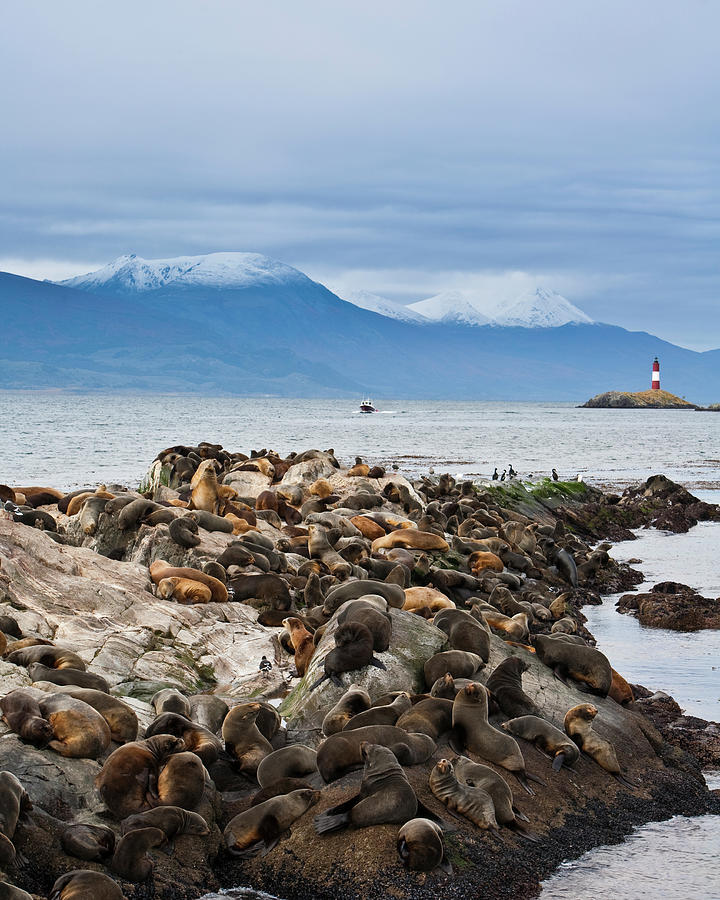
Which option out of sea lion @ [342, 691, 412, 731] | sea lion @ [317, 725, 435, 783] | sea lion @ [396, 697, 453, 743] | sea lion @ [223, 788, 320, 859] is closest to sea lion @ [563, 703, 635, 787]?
sea lion @ [396, 697, 453, 743]

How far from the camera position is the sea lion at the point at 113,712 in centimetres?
702

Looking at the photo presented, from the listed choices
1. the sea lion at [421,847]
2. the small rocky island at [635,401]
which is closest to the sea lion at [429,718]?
the sea lion at [421,847]

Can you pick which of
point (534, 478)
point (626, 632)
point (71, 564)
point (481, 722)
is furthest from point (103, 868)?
point (534, 478)

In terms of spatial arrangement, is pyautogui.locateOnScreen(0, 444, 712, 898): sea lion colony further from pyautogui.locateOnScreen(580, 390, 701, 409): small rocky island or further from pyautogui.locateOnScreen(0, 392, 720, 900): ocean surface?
pyautogui.locateOnScreen(580, 390, 701, 409): small rocky island

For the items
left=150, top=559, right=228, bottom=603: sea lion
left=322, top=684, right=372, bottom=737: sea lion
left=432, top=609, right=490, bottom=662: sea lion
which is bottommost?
left=322, top=684, right=372, bottom=737: sea lion

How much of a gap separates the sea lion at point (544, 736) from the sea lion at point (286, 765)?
1646 millimetres

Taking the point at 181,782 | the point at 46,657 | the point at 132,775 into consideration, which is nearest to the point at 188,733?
the point at 181,782

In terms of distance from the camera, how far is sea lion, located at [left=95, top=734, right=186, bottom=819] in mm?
6285

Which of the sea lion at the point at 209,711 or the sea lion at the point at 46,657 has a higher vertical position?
the sea lion at the point at 46,657

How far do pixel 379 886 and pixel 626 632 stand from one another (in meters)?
9.34

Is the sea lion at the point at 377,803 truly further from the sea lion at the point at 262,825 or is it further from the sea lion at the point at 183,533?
the sea lion at the point at 183,533

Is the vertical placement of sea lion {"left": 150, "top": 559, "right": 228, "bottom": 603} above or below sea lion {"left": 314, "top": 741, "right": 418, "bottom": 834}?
above

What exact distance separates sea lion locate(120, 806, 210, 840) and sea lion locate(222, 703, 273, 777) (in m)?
0.94

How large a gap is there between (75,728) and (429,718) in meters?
2.45
